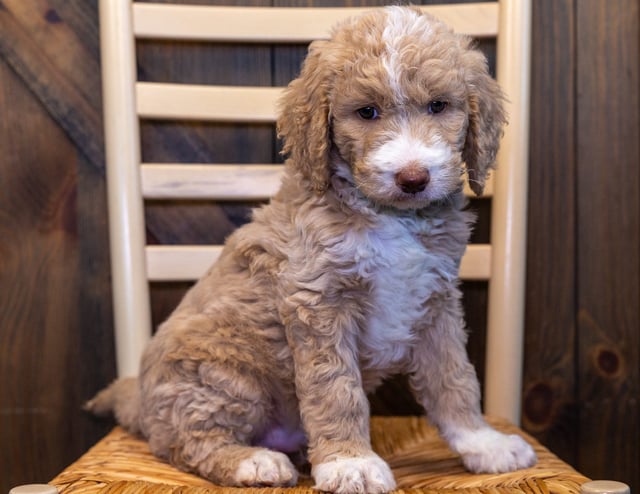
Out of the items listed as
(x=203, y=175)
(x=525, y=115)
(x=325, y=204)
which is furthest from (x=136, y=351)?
(x=525, y=115)

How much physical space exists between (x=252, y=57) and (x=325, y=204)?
60 centimetres

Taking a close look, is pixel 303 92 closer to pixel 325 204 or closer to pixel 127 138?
pixel 325 204

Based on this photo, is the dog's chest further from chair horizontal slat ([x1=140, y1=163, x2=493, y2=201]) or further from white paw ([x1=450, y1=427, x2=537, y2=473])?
chair horizontal slat ([x1=140, y1=163, x2=493, y2=201])

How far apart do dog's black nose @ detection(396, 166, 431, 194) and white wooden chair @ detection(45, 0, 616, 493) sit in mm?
478

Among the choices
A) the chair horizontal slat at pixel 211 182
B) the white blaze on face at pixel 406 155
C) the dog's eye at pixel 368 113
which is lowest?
the chair horizontal slat at pixel 211 182

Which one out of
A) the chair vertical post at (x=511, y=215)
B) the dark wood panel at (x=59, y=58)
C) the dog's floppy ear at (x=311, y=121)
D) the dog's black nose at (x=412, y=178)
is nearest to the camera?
the dog's black nose at (x=412, y=178)

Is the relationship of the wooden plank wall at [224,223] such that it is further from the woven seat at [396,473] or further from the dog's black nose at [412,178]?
the dog's black nose at [412,178]

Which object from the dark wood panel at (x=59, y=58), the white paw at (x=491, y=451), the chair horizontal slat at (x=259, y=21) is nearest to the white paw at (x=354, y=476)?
the white paw at (x=491, y=451)

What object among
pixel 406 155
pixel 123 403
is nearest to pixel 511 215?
pixel 406 155

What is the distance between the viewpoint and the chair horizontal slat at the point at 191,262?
56.6 inches

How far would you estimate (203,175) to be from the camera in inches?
57.2

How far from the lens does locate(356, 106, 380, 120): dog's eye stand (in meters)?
1.04

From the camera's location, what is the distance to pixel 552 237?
64.0 inches

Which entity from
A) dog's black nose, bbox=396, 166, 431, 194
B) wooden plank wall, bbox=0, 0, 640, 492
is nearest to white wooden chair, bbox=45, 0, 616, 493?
wooden plank wall, bbox=0, 0, 640, 492
